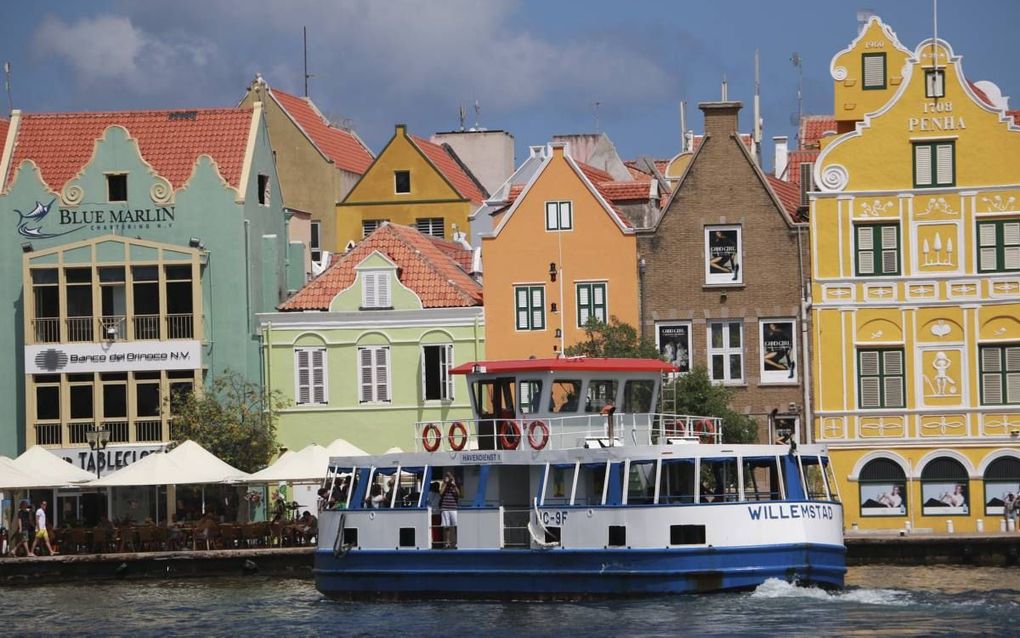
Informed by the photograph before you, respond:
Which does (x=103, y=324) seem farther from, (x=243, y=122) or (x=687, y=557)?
(x=687, y=557)

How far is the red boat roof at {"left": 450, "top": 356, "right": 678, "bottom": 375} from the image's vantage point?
162 ft

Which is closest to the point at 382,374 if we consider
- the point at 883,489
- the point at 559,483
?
the point at 883,489

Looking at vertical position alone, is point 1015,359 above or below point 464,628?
above

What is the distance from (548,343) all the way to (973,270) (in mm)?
12334

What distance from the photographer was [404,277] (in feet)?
226

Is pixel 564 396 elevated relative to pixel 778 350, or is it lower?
lower

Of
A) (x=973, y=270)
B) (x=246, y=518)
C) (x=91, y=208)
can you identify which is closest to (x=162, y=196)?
(x=91, y=208)

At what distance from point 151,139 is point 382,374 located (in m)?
10.6

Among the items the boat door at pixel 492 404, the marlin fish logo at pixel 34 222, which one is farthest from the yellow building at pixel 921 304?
the marlin fish logo at pixel 34 222

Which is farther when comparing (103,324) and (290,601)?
(103,324)

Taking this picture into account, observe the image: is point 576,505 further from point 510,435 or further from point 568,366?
point 568,366

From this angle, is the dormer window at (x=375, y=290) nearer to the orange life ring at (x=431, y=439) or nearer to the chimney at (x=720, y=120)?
the chimney at (x=720, y=120)

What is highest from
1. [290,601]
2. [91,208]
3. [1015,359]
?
[91,208]

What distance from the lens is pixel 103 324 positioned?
6831cm
